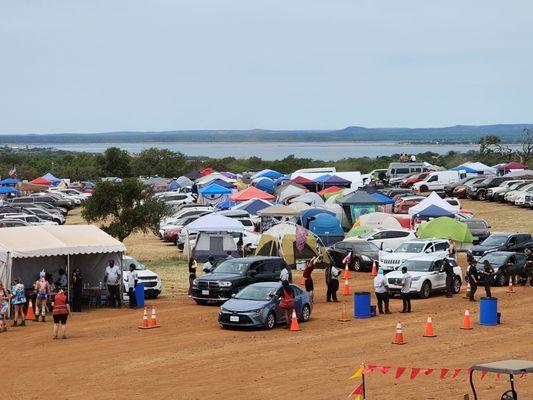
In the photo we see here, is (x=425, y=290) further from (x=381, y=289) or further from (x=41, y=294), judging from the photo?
(x=41, y=294)

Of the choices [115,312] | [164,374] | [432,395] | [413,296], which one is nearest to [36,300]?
[115,312]

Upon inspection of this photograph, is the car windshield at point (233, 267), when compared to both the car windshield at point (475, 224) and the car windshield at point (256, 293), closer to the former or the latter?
the car windshield at point (256, 293)

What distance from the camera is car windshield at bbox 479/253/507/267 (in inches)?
1382

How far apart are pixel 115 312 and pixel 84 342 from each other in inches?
223

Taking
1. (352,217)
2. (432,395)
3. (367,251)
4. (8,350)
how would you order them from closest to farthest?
(432,395) < (8,350) < (367,251) < (352,217)

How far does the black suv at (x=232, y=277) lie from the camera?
3053cm

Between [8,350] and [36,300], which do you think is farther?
[36,300]

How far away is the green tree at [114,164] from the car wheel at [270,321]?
93662 millimetres

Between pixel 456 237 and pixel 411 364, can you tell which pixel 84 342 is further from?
pixel 456 237

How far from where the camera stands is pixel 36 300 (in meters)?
29.0

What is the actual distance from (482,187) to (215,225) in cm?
2929

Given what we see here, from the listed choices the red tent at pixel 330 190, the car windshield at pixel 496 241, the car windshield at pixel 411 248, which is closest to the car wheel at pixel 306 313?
the car windshield at pixel 411 248

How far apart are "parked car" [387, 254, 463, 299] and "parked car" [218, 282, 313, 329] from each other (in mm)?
5885

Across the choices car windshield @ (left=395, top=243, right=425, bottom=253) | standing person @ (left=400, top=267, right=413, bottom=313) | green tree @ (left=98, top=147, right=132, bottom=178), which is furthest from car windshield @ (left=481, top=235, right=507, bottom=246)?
green tree @ (left=98, top=147, right=132, bottom=178)
